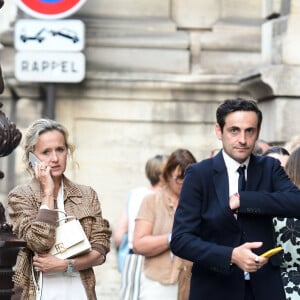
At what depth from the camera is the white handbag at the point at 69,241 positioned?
7.65m

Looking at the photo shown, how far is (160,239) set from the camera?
31.4 ft

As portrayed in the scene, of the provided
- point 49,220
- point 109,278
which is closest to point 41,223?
point 49,220

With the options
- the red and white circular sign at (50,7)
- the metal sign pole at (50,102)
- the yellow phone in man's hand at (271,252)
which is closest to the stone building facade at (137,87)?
the metal sign pole at (50,102)

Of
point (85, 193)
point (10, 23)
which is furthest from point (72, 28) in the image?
point (85, 193)

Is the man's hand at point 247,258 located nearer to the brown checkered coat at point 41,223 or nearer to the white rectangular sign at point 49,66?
the brown checkered coat at point 41,223

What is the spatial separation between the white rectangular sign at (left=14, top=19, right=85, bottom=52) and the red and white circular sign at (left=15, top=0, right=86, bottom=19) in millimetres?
82

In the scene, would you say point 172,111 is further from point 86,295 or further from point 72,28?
point 86,295

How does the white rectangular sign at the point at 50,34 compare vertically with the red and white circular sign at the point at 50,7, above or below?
below

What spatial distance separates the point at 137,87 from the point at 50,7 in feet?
8.72

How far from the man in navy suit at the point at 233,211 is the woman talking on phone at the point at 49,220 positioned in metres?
0.79

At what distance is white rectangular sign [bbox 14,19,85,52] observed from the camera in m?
11.8

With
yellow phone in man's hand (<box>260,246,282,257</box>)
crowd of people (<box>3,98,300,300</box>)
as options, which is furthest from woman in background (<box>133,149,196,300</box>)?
yellow phone in man's hand (<box>260,246,282,257</box>)

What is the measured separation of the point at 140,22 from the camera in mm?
14602

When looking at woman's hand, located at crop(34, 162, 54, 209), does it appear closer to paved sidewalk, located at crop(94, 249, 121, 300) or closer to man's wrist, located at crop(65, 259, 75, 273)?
man's wrist, located at crop(65, 259, 75, 273)
